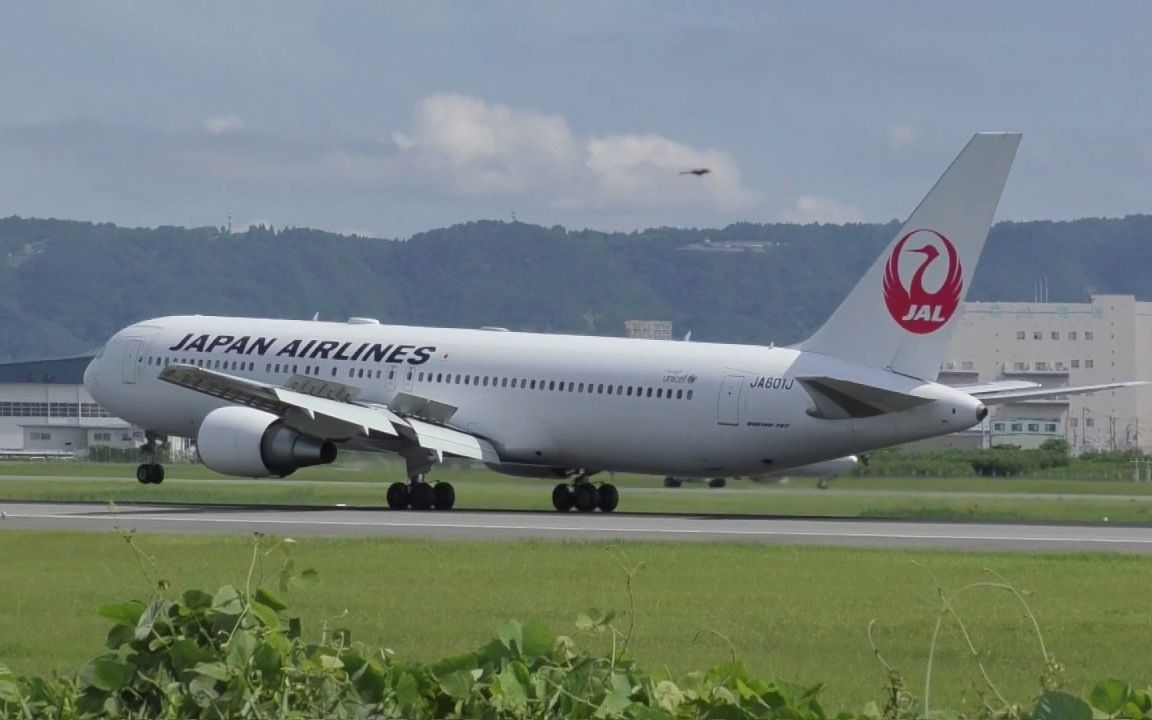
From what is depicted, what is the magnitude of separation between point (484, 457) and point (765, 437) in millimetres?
7223

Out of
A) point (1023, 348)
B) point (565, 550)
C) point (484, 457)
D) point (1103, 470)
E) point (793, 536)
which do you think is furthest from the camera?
point (1023, 348)

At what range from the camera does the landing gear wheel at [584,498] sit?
44.1m

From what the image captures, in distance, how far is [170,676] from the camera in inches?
301

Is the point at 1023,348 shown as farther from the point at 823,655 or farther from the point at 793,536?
the point at 823,655

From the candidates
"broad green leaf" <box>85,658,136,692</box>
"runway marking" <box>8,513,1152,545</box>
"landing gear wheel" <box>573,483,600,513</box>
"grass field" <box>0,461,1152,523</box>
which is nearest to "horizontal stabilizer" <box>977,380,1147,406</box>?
"grass field" <box>0,461,1152,523</box>

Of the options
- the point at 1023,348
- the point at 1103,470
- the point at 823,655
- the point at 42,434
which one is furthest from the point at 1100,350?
the point at 823,655

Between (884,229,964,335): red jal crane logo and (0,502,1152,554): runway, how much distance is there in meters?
4.00

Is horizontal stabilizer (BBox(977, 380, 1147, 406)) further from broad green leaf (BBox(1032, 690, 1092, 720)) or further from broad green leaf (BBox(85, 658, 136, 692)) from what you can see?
broad green leaf (BBox(1032, 690, 1092, 720))

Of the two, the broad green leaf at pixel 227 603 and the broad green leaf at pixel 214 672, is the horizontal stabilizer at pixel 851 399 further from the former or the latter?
the broad green leaf at pixel 214 672

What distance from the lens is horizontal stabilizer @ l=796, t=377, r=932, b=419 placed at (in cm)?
3772

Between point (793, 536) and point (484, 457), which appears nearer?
point (793, 536)

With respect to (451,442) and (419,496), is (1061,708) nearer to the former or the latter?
(419,496)

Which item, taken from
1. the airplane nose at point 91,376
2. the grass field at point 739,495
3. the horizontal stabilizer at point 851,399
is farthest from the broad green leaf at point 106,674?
the airplane nose at point 91,376

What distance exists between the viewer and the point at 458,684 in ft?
24.3
